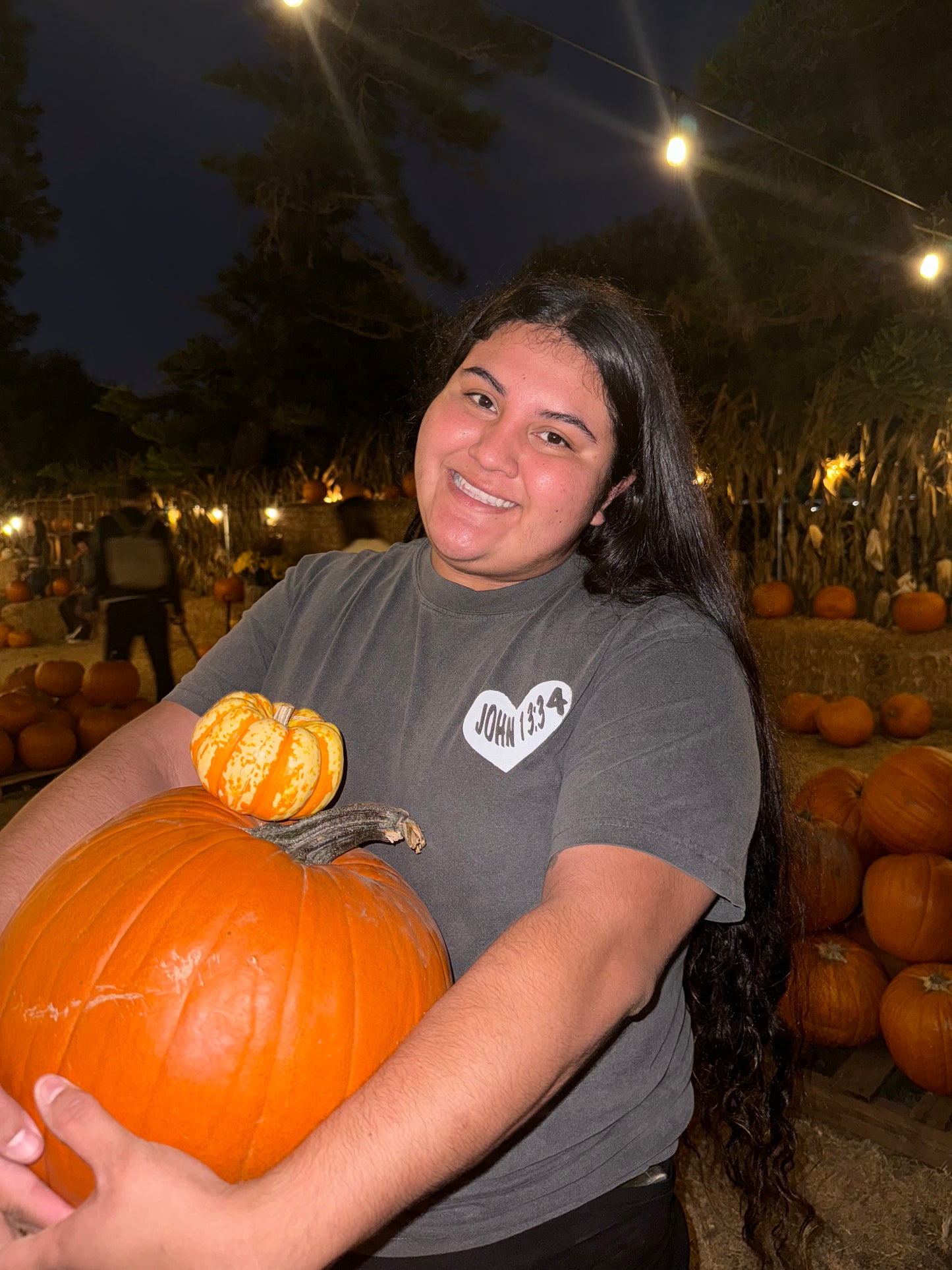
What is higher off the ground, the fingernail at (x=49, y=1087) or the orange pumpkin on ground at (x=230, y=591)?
the fingernail at (x=49, y=1087)

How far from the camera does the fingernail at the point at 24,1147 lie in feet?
2.94

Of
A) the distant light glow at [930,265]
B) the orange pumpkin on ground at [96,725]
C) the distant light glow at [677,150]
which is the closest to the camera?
the orange pumpkin on ground at [96,725]

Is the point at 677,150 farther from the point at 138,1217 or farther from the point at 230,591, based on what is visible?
the point at 230,591

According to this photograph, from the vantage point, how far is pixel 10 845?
1.21m

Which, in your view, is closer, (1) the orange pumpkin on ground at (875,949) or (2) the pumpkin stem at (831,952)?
(2) the pumpkin stem at (831,952)

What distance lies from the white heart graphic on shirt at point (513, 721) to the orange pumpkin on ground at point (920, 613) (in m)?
7.26

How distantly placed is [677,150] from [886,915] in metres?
5.44

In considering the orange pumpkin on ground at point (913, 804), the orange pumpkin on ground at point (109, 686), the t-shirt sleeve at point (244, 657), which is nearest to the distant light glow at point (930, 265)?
the orange pumpkin on ground at point (913, 804)

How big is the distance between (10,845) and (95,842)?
0.22 meters

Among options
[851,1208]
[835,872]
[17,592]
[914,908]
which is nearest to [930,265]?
[835,872]

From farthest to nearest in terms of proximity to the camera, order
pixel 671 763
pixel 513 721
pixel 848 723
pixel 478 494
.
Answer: pixel 848 723 < pixel 478 494 < pixel 513 721 < pixel 671 763

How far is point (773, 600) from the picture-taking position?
858 centimetres

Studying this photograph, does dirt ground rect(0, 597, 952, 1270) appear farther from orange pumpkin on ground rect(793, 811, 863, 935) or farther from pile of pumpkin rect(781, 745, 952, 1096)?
orange pumpkin on ground rect(793, 811, 863, 935)

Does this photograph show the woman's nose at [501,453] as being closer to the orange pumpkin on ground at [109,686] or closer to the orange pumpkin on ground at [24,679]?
the orange pumpkin on ground at [109,686]
